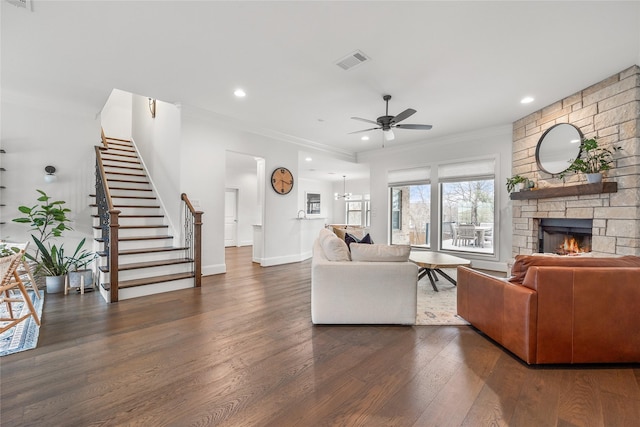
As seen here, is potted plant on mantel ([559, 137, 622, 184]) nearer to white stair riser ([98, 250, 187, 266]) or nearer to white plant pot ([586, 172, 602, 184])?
white plant pot ([586, 172, 602, 184])

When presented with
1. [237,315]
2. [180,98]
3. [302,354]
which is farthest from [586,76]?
[180,98]

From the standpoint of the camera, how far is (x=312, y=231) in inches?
295

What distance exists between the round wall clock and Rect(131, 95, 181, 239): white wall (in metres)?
1.90

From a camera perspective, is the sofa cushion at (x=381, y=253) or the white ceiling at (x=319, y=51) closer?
the white ceiling at (x=319, y=51)

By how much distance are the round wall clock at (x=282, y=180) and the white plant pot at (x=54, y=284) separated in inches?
146

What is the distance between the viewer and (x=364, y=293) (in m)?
2.91

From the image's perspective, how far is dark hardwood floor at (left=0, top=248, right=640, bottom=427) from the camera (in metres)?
1.64

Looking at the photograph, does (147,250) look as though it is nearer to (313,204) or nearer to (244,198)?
(244,198)

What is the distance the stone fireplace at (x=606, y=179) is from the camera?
338 cm

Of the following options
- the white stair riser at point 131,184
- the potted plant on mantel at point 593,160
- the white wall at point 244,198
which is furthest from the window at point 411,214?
the white stair riser at point 131,184

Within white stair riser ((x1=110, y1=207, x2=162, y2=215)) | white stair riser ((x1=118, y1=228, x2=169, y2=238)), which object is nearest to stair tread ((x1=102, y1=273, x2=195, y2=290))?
white stair riser ((x1=118, y1=228, x2=169, y2=238))

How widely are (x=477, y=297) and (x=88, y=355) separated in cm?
347

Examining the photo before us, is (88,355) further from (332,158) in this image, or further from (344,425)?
(332,158)

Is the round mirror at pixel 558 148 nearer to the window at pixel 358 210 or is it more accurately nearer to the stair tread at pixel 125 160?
the window at pixel 358 210
